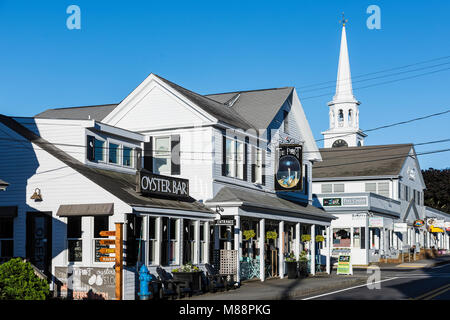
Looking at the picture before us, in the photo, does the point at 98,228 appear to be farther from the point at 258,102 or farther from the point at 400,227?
the point at 400,227

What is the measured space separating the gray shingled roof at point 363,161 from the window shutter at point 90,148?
116 ft

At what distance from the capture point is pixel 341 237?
50.9 meters

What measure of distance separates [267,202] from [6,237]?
41.3ft

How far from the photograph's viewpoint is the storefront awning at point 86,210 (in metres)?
A: 21.9

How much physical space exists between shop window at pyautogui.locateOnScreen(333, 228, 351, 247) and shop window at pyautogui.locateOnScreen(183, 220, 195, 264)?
85.6 feet

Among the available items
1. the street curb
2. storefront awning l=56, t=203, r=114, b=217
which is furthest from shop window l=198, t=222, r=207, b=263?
storefront awning l=56, t=203, r=114, b=217

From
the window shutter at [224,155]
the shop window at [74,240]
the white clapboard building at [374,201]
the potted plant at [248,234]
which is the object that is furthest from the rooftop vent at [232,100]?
the shop window at [74,240]

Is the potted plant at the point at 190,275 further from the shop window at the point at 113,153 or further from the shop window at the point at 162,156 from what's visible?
the shop window at the point at 162,156

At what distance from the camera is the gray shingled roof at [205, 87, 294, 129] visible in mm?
34438

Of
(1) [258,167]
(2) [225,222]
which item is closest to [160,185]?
(2) [225,222]

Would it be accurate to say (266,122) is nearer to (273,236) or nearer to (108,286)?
(273,236)

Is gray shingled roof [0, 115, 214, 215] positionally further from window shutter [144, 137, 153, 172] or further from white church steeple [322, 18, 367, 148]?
white church steeple [322, 18, 367, 148]

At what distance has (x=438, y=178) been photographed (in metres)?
91.6
